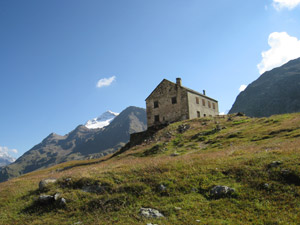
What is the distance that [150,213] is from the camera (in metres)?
10.9

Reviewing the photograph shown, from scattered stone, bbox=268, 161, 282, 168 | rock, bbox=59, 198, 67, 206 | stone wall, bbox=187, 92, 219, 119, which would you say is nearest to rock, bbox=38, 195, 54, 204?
rock, bbox=59, 198, 67, 206

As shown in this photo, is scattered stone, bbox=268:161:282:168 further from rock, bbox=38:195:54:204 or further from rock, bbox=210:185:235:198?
rock, bbox=38:195:54:204

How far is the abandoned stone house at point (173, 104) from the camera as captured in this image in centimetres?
5162

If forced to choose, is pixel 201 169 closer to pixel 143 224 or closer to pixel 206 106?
pixel 143 224

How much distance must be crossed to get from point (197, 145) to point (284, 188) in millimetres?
19555

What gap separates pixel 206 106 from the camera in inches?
2341

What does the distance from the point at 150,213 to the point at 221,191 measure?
12.6ft

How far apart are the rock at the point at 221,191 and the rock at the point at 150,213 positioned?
3.09 m

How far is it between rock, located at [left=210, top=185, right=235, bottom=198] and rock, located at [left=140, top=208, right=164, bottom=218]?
3087 millimetres

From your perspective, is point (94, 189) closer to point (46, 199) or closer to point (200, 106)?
point (46, 199)

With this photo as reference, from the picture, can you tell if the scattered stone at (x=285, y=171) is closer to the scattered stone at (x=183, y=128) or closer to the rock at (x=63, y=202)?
the rock at (x=63, y=202)

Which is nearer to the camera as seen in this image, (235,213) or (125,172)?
(235,213)

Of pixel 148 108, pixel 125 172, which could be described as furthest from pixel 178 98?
pixel 125 172

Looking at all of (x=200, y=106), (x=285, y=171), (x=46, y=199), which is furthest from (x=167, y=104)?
(x=285, y=171)
